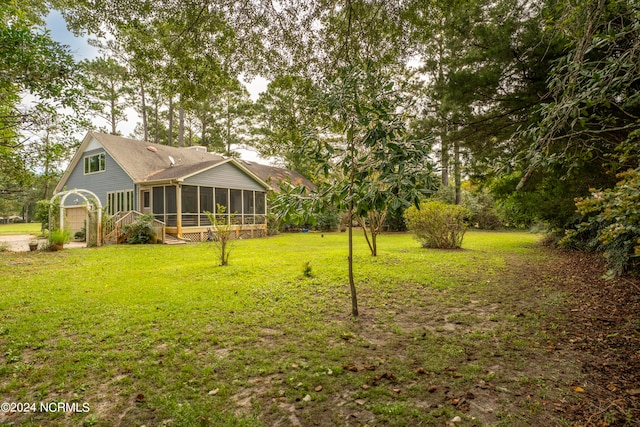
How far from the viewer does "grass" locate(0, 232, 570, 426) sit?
2523mm

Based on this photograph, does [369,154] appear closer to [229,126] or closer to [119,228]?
[119,228]

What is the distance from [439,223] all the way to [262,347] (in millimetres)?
9264

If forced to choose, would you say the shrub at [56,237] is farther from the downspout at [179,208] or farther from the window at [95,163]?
the window at [95,163]

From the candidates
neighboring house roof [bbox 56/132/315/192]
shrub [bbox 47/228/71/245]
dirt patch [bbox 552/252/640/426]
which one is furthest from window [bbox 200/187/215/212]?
dirt patch [bbox 552/252/640/426]

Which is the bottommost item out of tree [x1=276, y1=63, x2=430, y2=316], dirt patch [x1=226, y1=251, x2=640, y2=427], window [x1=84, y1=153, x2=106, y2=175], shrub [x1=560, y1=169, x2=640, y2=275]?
dirt patch [x1=226, y1=251, x2=640, y2=427]

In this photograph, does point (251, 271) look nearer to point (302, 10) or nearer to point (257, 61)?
point (257, 61)

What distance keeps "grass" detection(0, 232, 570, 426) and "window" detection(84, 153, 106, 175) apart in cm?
1309

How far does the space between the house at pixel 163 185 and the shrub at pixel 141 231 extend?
1.34 meters

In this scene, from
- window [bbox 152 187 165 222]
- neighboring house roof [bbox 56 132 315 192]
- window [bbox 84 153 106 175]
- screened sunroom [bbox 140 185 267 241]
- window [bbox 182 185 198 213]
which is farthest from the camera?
window [bbox 84 153 106 175]

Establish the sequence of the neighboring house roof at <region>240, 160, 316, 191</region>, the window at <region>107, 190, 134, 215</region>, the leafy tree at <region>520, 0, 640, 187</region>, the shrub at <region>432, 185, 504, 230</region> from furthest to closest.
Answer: the neighboring house roof at <region>240, 160, 316, 191</region>, the shrub at <region>432, 185, 504, 230</region>, the window at <region>107, 190, 134, 215</region>, the leafy tree at <region>520, 0, 640, 187</region>

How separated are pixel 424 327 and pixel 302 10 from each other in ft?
18.3

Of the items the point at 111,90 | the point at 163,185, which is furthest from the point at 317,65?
the point at 111,90

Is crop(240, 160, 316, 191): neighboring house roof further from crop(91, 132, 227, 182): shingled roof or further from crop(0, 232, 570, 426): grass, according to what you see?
crop(0, 232, 570, 426): grass

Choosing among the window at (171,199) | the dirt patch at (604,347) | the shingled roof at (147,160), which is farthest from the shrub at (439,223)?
the window at (171,199)
